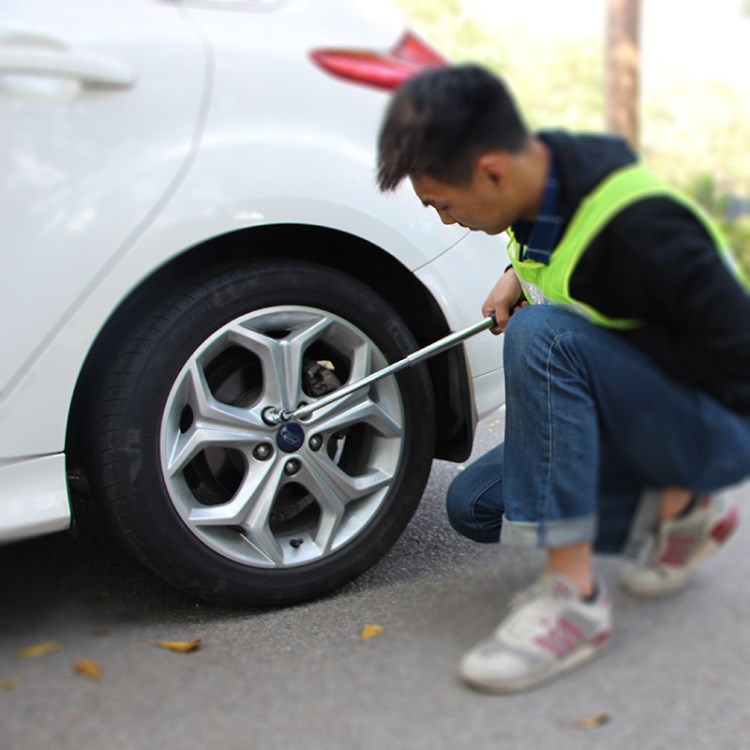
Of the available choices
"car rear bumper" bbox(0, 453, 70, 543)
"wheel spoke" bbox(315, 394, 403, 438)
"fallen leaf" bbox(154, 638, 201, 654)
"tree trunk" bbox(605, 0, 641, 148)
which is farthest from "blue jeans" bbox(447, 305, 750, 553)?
"tree trunk" bbox(605, 0, 641, 148)

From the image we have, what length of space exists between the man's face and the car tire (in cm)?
82

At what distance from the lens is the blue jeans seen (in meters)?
0.69

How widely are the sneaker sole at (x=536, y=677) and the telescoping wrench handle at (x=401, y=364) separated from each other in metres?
0.48

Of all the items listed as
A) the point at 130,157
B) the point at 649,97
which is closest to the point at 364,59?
the point at 130,157

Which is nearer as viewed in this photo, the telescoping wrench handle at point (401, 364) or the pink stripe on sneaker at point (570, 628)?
the pink stripe on sneaker at point (570, 628)

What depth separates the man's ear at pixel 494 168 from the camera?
72 cm

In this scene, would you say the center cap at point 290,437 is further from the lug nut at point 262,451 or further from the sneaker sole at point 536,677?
the sneaker sole at point 536,677

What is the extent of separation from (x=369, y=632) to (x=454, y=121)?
2.17ft

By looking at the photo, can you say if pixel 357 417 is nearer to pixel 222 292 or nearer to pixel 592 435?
pixel 222 292

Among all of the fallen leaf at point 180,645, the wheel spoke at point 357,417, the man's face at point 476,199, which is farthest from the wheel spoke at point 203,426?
the man's face at point 476,199

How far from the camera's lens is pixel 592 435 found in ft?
2.61

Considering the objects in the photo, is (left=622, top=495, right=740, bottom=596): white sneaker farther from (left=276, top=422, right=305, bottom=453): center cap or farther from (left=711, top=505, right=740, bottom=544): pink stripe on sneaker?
(left=276, top=422, right=305, bottom=453): center cap

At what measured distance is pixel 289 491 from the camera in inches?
68.1

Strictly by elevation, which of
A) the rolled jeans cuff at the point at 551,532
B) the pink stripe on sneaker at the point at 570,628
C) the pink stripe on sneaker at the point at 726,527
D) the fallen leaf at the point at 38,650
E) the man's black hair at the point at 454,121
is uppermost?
the man's black hair at the point at 454,121
